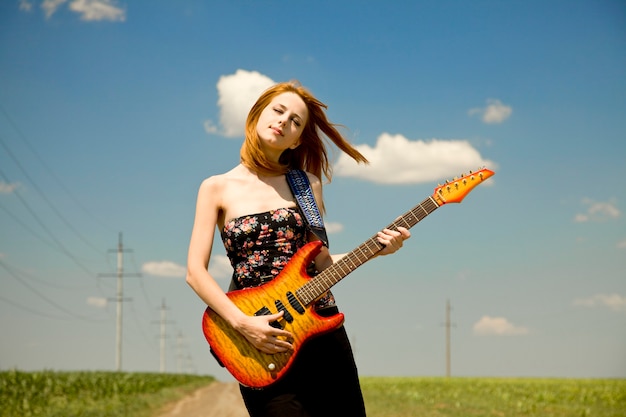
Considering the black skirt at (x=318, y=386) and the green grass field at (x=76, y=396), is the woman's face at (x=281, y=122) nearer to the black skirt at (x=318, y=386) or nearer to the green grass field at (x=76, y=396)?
the black skirt at (x=318, y=386)

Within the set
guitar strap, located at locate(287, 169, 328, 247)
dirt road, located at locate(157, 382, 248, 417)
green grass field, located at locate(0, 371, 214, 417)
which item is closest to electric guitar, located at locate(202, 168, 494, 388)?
guitar strap, located at locate(287, 169, 328, 247)

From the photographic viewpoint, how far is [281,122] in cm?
378

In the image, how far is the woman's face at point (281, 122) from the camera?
3.80 m

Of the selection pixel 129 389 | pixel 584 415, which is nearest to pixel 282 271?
pixel 584 415

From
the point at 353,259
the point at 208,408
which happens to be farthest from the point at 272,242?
the point at 208,408

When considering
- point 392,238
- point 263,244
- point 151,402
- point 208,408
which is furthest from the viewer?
point 151,402

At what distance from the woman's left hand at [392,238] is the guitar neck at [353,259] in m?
0.03

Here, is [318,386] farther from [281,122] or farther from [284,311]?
[281,122]

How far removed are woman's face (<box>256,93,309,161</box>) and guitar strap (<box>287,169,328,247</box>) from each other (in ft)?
0.60

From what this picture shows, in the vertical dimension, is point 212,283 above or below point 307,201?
below

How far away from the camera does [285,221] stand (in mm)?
3680

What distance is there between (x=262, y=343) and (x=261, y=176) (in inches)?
36.9

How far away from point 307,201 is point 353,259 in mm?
400

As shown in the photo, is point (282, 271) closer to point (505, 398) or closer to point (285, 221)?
point (285, 221)
